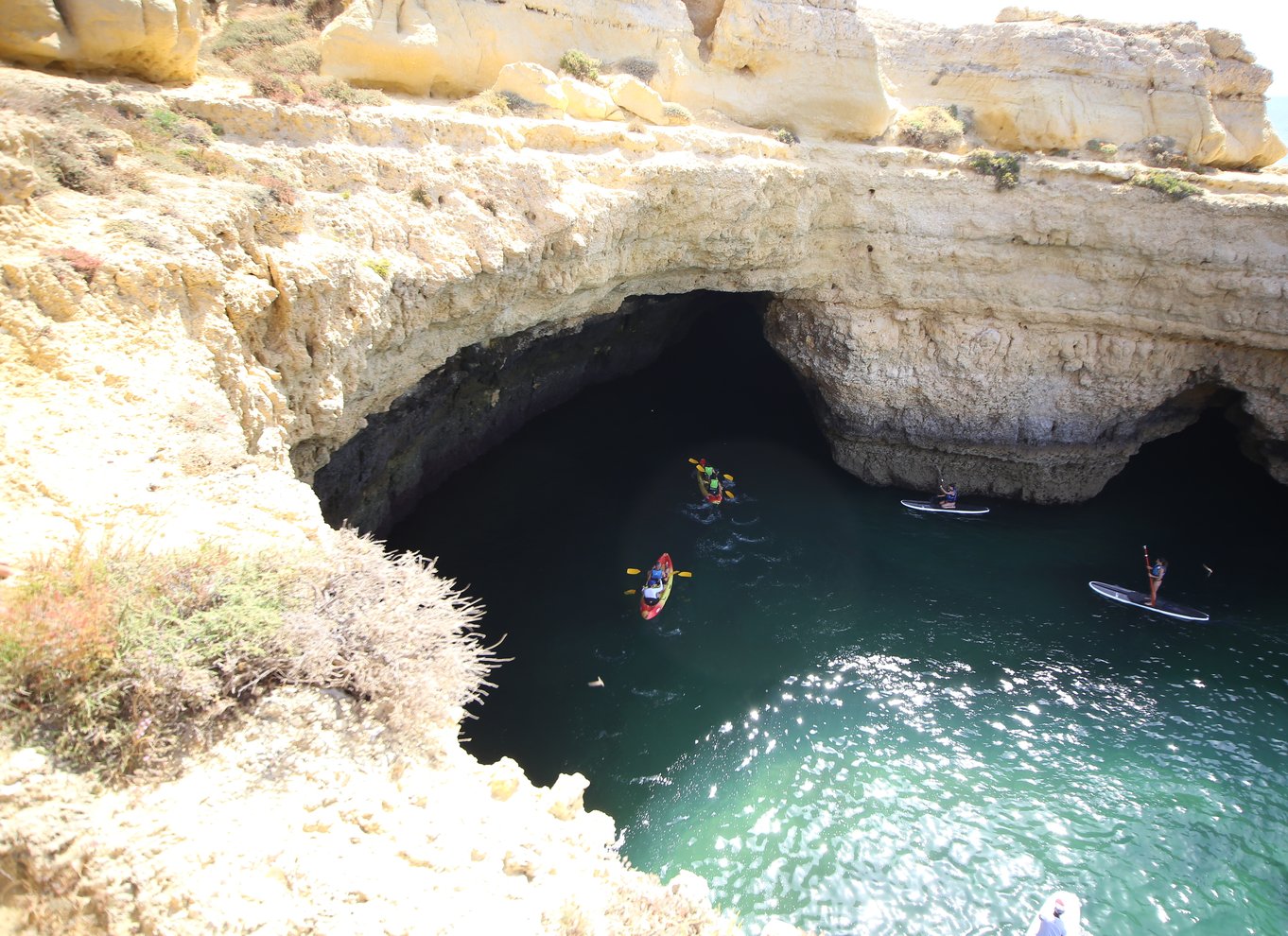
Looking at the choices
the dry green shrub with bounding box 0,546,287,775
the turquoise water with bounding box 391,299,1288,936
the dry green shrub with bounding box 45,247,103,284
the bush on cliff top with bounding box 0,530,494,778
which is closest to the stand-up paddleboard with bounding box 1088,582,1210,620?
the turquoise water with bounding box 391,299,1288,936

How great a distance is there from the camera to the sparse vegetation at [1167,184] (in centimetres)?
1489

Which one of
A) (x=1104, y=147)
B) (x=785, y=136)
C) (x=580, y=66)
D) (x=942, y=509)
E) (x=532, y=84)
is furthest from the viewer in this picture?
(x=942, y=509)

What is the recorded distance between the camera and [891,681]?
1302 centimetres

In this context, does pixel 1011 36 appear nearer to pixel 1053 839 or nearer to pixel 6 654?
pixel 1053 839

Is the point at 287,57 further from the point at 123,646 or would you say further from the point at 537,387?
the point at 123,646

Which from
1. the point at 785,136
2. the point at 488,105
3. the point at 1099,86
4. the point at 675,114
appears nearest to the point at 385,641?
the point at 488,105

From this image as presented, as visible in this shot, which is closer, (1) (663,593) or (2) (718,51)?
(1) (663,593)

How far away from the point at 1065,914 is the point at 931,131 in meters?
15.4

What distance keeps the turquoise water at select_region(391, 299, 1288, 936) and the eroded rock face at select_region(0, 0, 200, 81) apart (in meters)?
9.63

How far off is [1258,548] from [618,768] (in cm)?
1680

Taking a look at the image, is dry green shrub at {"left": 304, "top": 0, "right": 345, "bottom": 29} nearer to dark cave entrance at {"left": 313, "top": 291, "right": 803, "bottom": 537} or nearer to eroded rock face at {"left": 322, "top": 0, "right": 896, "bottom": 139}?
eroded rock face at {"left": 322, "top": 0, "right": 896, "bottom": 139}

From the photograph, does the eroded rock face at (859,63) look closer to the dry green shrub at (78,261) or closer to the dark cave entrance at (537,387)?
the dark cave entrance at (537,387)

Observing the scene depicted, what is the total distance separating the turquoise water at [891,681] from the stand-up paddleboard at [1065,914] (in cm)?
34

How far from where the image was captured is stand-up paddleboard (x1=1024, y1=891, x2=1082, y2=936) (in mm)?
8844
